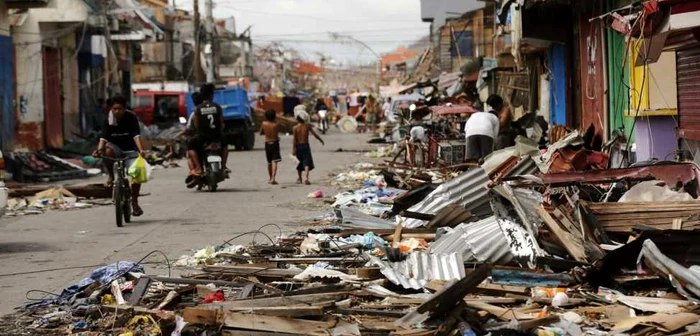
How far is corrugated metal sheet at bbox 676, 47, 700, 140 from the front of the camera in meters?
12.6

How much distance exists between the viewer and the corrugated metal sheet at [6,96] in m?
28.4

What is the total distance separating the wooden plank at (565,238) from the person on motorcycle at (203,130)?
10901 mm

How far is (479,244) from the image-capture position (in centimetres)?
912

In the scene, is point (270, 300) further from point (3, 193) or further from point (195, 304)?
point (3, 193)

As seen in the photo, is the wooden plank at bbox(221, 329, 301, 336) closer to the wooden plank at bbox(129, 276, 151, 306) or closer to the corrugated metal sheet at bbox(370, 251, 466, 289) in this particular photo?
the wooden plank at bbox(129, 276, 151, 306)

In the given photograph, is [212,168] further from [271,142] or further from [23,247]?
[23,247]

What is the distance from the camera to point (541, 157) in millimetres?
14469

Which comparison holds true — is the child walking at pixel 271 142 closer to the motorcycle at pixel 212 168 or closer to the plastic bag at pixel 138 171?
the motorcycle at pixel 212 168

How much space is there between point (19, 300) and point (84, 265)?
1.93 m

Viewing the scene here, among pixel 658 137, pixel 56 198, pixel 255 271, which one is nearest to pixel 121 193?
pixel 56 198

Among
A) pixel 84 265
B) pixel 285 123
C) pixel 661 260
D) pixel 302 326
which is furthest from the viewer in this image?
pixel 285 123

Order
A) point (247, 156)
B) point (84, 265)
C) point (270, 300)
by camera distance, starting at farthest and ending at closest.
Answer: point (247, 156)
point (84, 265)
point (270, 300)

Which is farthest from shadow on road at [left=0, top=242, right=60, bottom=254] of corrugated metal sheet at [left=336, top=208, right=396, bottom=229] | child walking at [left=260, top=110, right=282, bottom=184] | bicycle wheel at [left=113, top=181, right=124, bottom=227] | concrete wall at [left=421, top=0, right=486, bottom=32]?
concrete wall at [left=421, top=0, right=486, bottom=32]

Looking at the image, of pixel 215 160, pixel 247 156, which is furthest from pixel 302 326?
pixel 247 156
